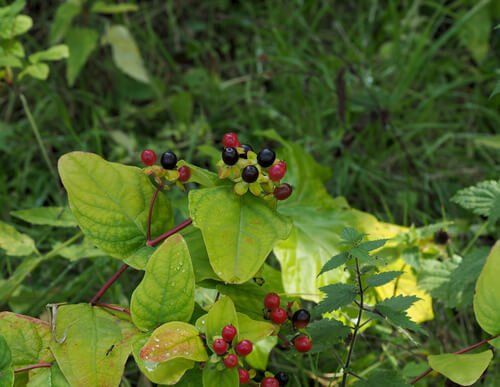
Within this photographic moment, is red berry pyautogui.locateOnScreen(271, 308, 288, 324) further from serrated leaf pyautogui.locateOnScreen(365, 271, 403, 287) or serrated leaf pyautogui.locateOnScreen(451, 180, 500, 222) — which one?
serrated leaf pyautogui.locateOnScreen(451, 180, 500, 222)

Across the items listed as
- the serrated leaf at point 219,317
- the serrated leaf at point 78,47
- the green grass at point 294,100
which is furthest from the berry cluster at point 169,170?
the serrated leaf at point 78,47

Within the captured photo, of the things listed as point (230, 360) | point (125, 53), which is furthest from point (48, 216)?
point (125, 53)

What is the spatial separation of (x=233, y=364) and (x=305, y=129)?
1578mm

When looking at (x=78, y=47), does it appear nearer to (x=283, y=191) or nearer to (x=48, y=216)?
(x=48, y=216)

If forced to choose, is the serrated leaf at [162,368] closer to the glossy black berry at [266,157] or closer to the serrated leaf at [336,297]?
the serrated leaf at [336,297]

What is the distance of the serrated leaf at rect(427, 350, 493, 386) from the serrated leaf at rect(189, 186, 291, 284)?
1.18 ft

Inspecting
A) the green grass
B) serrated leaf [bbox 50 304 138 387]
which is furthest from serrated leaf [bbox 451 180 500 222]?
serrated leaf [bbox 50 304 138 387]

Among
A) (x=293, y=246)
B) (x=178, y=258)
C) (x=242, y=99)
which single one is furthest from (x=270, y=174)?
(x=242, y=99)

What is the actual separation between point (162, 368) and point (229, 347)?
0.41 feet

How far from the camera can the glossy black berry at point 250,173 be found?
4.00 feet

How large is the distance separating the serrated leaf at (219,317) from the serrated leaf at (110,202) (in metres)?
0.19

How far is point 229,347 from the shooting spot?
1.17m

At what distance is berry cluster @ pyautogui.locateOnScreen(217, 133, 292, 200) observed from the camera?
4.04 feet

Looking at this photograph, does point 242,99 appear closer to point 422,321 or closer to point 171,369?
point 422,321
